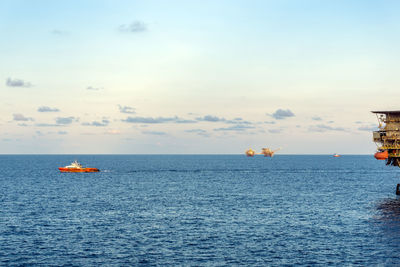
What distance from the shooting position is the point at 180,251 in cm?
5747

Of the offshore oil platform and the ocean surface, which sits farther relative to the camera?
the offshore oil platform

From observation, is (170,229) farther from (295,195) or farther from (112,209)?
(295,195)

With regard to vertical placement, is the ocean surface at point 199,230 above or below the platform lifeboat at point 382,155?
below

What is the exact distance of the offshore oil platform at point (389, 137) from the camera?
109 meters

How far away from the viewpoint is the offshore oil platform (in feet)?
357

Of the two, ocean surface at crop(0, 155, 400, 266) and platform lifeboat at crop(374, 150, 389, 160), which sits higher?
platform lifeboat at crop(374, 150, 389, 160)

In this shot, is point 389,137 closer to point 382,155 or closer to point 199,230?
point 382,155

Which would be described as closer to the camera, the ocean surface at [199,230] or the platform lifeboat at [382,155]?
the ocean surface at [199,230]

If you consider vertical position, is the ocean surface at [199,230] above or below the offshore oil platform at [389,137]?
below

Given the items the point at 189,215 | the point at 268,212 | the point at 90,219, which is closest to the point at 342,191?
the point at 268,212

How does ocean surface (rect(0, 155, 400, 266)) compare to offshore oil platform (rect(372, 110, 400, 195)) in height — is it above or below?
below

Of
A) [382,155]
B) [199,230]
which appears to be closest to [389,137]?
[382,155]

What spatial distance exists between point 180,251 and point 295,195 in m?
69.1

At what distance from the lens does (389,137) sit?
4313 inches
